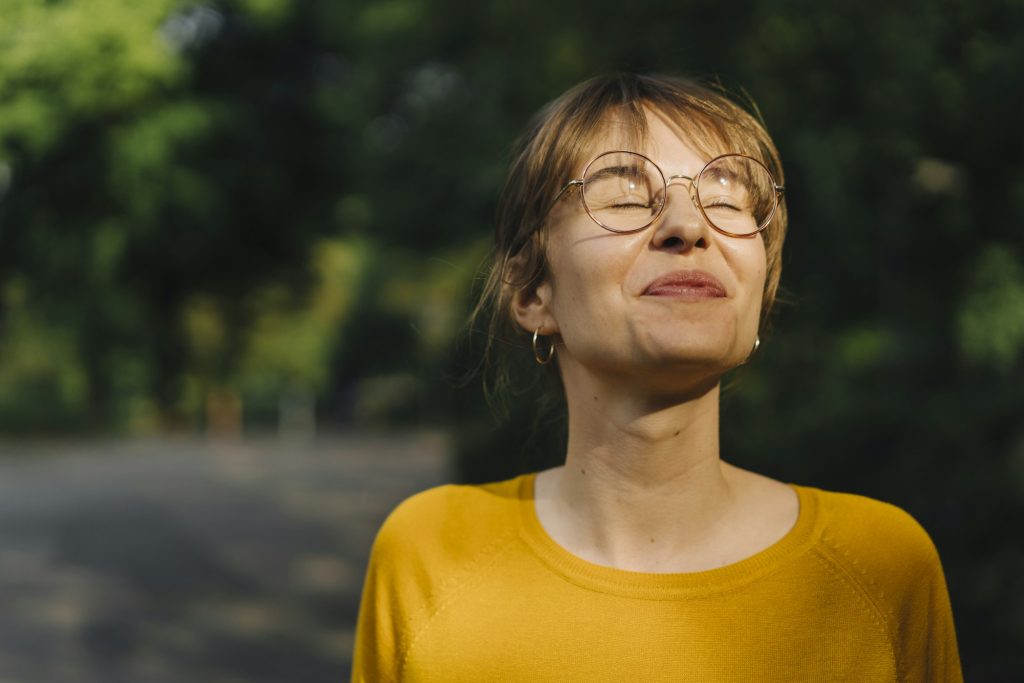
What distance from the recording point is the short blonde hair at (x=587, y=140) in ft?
5.04

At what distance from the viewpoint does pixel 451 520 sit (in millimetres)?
1656

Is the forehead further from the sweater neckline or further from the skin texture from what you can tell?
the sweater neckline

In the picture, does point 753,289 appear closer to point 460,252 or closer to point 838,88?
point 838,88

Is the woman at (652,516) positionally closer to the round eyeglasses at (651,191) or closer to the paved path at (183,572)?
the round eyeglasses at (651,191)

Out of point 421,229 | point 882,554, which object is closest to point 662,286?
point 882,554

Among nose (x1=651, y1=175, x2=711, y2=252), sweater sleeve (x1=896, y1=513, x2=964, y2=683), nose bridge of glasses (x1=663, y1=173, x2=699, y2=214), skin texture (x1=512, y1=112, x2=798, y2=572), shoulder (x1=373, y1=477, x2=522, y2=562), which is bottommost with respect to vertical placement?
sweater sleeve (x1=896, y1=513, x2=964, y2=683)

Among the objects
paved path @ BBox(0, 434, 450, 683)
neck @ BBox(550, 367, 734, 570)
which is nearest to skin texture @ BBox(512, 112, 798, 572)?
neck @ BBox(550, 367, 734, 570)

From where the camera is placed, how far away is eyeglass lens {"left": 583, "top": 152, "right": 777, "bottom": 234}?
1.47 metres

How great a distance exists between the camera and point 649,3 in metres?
5.84

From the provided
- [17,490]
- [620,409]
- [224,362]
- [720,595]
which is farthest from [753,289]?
[224,362]

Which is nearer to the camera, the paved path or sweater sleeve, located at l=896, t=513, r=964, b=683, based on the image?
sweater sleeve, located at l=896, t=513, r=964, b=683

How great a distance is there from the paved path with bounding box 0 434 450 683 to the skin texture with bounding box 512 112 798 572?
4.60m

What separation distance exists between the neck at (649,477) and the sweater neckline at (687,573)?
0.03m

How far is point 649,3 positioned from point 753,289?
4.67m
